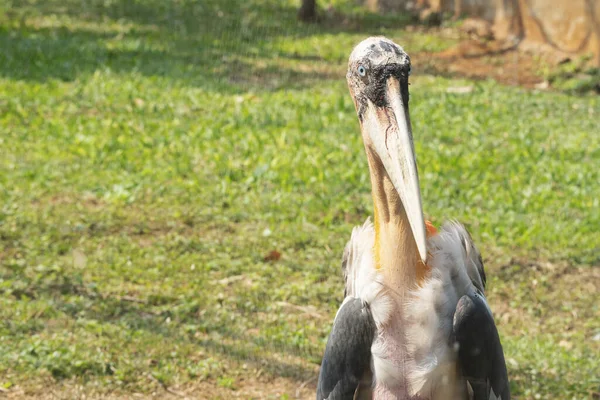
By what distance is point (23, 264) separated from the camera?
4.66m

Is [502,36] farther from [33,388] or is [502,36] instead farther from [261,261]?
[33,388]

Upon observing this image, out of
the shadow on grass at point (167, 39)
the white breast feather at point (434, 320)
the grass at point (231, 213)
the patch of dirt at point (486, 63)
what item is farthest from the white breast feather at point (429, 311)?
the patch of dirt at point (486, 63)

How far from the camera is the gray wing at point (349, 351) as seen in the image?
106 inches

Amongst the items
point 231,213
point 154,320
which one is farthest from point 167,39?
point 154,320

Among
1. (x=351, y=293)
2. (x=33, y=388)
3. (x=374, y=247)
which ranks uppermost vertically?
(x=374, y=247)

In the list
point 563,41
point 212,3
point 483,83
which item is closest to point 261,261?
point 483,83

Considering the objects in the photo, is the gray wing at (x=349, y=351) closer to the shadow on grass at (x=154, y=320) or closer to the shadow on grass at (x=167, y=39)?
the shadow on grass at (x=154, y=320)

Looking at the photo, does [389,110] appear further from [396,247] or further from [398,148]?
[396,247]

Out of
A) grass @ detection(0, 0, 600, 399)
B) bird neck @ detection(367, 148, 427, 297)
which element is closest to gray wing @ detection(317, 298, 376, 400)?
bird neck @ detection(367, 148, 427, 297)

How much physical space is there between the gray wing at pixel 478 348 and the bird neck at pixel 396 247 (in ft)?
0.52

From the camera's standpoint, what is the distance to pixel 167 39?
396 inches

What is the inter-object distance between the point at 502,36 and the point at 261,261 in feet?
19.5

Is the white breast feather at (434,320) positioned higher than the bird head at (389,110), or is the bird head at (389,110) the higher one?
the bird head at (389,110)

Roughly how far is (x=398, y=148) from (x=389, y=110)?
117mm
